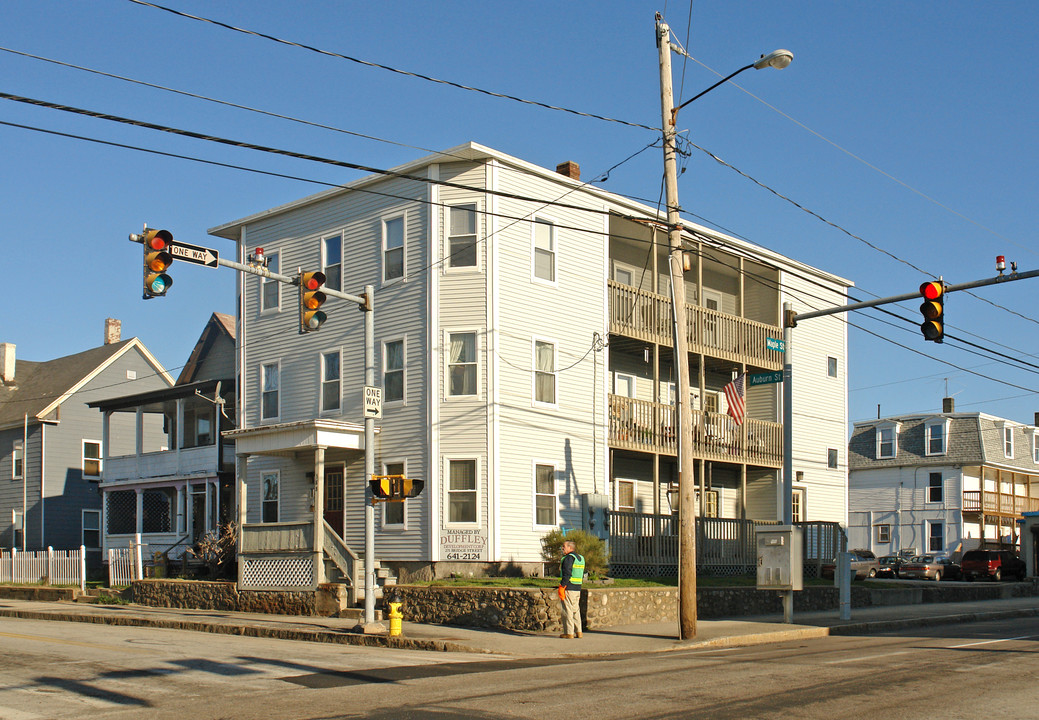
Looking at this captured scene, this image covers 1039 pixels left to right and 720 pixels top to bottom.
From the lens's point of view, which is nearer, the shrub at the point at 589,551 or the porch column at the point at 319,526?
the shrub at the point at 589,551

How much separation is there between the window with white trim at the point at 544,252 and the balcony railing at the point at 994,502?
38991mm

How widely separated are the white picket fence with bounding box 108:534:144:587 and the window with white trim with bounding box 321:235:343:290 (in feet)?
32.6

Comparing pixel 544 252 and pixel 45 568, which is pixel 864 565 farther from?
pixel 45 568

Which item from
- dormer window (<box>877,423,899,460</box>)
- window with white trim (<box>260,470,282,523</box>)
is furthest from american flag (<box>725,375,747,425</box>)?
dormer window (<box>877,423,899,460</box>)

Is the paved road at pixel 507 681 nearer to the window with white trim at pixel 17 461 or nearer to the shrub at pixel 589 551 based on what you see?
the shrub at pixel 589 551

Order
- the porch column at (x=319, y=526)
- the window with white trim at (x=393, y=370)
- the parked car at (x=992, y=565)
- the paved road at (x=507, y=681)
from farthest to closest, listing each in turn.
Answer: the parked car at (x=992, y=565), the window with white trim at (x=393, y=370), the porch column at (x=319, y=526), the paved road at (x=507, y=681)

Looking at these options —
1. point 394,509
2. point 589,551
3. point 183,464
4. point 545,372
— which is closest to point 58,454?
point 183,464

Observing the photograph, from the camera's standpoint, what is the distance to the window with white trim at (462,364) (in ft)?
83.4

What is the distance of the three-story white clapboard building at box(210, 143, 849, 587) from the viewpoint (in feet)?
82.5

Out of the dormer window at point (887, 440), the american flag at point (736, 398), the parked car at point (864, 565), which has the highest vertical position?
the american flag at point (736, 398)

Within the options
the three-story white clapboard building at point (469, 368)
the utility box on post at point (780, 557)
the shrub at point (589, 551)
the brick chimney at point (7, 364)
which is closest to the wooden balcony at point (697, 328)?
the three-story white clapboard building at point (469, 368)

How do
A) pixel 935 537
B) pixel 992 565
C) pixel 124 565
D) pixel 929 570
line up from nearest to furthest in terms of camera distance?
pixel 124 565 → pixel 992 565 → pixel 929 570 → pixel 935 537

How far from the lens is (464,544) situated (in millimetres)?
24797

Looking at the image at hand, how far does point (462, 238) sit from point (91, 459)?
27.2 m
